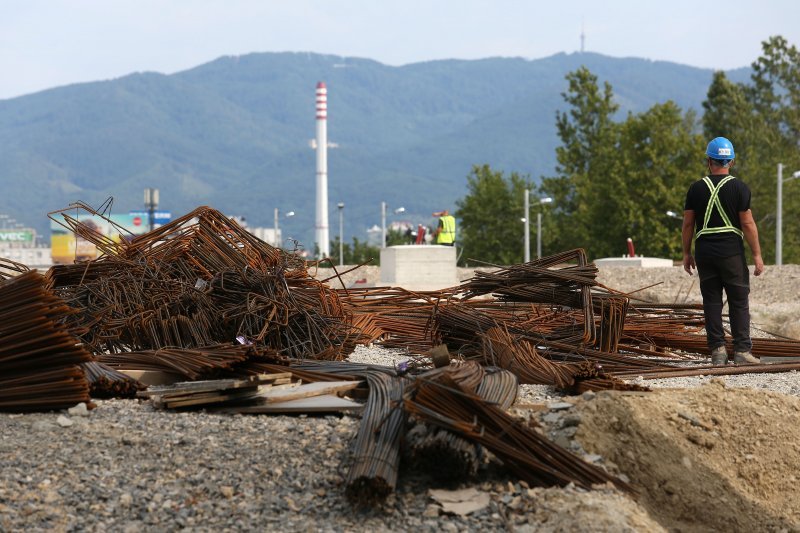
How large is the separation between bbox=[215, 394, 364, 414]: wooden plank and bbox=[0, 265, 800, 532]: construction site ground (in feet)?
0.24

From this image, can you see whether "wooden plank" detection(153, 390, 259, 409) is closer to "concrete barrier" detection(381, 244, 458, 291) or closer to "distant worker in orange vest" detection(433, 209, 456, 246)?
"concrete barrier" detection(381, 244, 458, 291)

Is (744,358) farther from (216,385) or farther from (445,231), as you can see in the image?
(445,231)

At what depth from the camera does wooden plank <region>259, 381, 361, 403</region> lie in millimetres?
6902

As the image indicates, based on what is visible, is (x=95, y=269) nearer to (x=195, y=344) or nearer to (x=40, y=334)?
(x=195, y=344)

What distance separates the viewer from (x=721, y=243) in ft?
32.9

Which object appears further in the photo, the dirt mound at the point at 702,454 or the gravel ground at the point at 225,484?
the dirt mound at the point at 702,454

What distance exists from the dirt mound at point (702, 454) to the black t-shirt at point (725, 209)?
302 centimetres

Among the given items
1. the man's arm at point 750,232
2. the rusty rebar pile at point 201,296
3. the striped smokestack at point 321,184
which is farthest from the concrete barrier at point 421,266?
the striped smokestack at point 321,184

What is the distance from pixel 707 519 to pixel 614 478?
28.9 inches

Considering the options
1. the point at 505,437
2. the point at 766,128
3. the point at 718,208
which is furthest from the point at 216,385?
the point at 766,128

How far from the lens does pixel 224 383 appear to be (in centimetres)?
681

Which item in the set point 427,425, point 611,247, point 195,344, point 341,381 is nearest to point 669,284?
point 195,344

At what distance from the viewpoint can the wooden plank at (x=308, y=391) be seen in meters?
6.90

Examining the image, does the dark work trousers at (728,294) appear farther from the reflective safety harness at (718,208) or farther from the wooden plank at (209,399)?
the wooden plank at (209,399)
